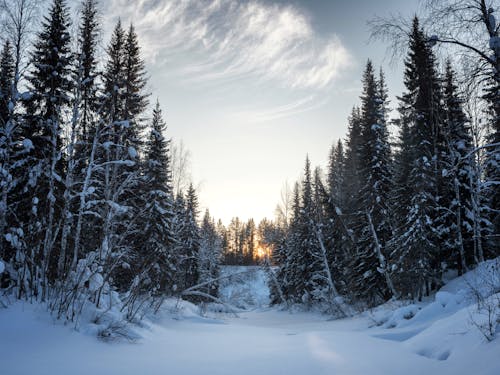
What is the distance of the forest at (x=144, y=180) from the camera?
7.04m

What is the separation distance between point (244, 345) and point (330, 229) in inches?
807

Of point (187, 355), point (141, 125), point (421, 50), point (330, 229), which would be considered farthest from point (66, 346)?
point (330, 229)

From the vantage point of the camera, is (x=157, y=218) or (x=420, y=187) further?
(x=157, y=218)

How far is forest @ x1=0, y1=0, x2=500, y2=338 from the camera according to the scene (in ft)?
23.1

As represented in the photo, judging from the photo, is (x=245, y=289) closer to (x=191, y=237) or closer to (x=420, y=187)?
(x=191, y=237)

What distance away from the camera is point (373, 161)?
18328mm

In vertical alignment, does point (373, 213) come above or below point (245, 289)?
above

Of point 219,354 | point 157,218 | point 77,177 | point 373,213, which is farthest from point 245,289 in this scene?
point 219,354

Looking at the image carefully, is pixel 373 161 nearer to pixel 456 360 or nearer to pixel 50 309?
pixel 456 360

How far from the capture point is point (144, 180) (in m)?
18.1

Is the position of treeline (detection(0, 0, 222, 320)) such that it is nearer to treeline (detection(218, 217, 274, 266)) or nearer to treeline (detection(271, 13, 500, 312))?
treeline (detection(271, 13, 500, 312))

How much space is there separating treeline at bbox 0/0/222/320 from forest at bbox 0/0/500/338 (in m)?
0.07

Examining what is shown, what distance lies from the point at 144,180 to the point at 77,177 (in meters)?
6.94

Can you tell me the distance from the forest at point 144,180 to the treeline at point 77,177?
0.23 ft
